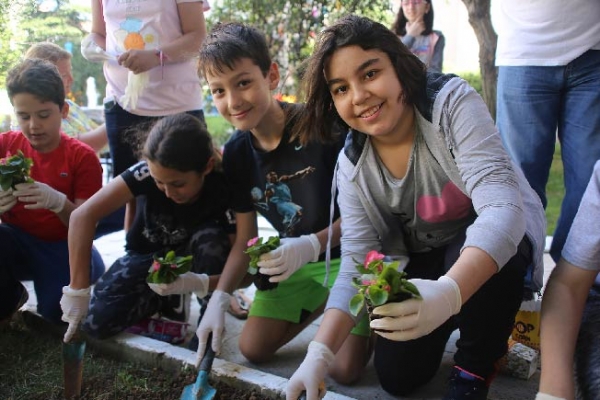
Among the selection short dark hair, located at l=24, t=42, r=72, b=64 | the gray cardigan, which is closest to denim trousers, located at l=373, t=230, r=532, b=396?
the gray cardigan

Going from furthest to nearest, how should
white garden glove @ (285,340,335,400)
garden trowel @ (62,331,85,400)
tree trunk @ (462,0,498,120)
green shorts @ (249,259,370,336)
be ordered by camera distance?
tree trunk @ (462,0,498,120), green shorts @ (249,259,370,336), garden trowel @ (62,331,85,400), white garden glove @ (285,340,335,400)

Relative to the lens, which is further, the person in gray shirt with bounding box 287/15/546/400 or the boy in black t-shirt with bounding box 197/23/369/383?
the boy in black t-shirt with bounding box 197/23/369/383

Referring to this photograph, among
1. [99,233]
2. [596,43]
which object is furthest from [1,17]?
[596,43]

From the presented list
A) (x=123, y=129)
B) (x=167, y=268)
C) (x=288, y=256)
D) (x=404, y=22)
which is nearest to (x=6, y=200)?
(x=123, y=129)

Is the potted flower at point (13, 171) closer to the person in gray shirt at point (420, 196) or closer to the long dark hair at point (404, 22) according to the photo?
the person in gray shirt at point (420, 196)

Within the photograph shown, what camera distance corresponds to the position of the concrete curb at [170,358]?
184cm

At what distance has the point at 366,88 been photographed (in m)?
1.54

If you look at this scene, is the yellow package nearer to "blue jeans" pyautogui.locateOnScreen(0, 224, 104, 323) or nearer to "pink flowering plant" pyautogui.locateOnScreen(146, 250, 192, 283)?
"pink flowering plant" pyautogui.locateOnScreen(146, 250, 192, 283)

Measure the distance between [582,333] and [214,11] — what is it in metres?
4.31

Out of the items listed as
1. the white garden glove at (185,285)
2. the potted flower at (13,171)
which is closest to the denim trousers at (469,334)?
the white garden glove at (185,285)

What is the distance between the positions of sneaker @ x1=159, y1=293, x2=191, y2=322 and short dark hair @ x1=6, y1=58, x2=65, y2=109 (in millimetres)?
956

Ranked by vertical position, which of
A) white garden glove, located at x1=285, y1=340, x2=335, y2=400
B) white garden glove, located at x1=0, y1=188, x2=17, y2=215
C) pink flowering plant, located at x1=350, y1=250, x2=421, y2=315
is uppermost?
pink flowering plant, located at x1=350, y1=250, x2=421, y2=315

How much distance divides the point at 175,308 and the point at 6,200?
799 mm

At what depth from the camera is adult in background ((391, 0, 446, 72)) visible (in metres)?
4.01
